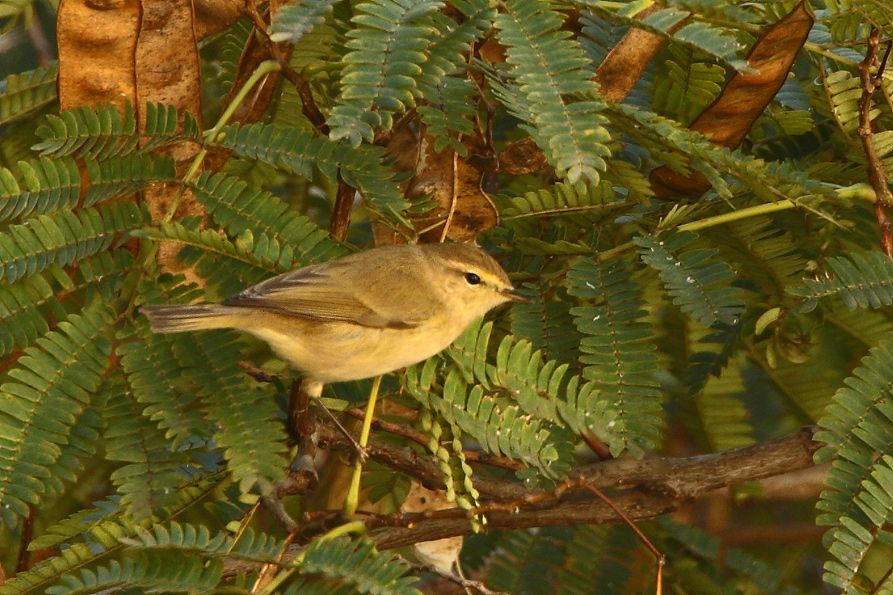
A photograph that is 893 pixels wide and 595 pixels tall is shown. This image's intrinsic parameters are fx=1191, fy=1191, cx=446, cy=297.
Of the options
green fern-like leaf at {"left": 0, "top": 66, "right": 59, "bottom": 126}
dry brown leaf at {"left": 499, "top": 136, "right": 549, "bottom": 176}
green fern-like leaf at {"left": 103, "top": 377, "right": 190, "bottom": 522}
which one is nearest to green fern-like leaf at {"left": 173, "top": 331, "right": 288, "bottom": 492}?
green fern-like leaf at {"left": 103, "top": 377, "right": 190, "bottom": 522}

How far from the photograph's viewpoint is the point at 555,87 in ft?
6.73

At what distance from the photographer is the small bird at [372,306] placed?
7.84ft

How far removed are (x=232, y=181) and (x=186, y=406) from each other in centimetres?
45

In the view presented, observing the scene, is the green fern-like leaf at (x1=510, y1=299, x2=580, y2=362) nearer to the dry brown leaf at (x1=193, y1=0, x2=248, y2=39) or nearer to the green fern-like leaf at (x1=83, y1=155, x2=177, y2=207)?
the green fern-like leaf at (x1=83, y1=155, x2=177, y2=207)

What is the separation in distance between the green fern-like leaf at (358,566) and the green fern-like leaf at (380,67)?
25.2 inches

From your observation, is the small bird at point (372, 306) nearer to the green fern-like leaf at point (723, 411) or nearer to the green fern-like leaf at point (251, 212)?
the green fern-like leaf at point (251, 212)

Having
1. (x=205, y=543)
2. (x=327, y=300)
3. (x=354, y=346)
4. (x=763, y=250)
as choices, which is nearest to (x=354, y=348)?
(x=354, y=346)

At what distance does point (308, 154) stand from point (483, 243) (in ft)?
2.08

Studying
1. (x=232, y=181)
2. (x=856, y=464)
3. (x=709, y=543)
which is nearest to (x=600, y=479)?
(x=856, y=464)

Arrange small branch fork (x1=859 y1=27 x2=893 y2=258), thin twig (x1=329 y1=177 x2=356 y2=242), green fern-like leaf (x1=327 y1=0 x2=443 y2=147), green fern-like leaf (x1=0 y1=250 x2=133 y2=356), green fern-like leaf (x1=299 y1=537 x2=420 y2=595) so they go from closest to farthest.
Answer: green fern-like leaf (x1=299 y1=537 x2=420 y2=595)
green fern-like leaf (x1=327 y1=0 x2=443 y2=147)
green fern-like leaf (x1=0 y1=250 x2=133 y2=356)
small branch fork (x1=859 y1=27 x2=893 y2=258)
thin twig (x1=329 y1=177 x2=356 y2=242)

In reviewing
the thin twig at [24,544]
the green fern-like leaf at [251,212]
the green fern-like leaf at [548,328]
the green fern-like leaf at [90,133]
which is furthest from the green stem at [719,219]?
the thin twig at [24,544]

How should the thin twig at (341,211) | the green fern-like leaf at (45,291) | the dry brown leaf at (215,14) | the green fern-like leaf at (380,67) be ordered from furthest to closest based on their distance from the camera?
the dry brown leaf at (215,14) < the thin twig at (341,211) < the green fern-like leaf at (45,291) < the green fern-like leaf at (380,67)

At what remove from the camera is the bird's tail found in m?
2.14

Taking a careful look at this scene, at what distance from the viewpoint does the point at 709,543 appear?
3.04 m
